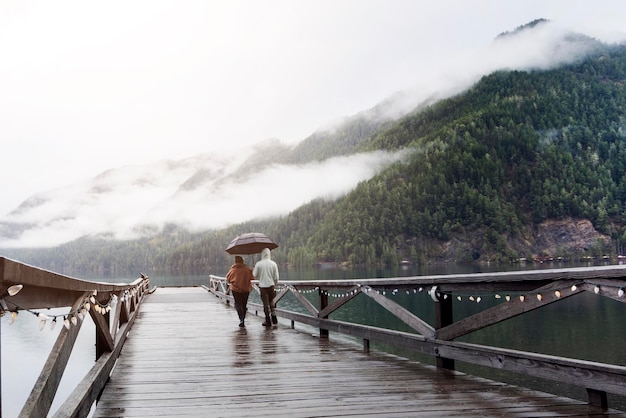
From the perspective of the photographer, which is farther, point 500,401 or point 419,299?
point 419,299

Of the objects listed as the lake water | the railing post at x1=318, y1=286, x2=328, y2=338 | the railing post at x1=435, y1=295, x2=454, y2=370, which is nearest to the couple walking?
the railing post at x1=318, y1=286, x2=328, y2=338

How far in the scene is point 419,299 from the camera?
52.6 metres

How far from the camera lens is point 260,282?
12047 millimetres

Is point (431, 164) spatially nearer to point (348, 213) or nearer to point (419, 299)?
point (348, 213)

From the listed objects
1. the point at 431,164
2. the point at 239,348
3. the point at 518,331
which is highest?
the point at 431,164

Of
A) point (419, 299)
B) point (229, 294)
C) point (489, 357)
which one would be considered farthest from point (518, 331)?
point (489, 357)

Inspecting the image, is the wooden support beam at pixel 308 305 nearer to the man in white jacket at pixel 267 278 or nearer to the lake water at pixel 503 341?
the man in white jacket at pixel 267 278

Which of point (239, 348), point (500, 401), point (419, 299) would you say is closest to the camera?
point (500, 401)

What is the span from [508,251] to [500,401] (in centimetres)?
17002

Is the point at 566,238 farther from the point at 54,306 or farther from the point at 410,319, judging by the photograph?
the point at 54,306

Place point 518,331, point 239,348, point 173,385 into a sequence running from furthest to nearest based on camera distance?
point 518,331 < point 239,348 < point 173,385

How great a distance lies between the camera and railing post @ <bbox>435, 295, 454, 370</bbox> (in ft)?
20.6

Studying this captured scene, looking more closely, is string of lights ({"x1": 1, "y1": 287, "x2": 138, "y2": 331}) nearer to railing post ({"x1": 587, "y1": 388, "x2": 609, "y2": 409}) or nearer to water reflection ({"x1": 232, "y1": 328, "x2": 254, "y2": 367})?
water reflection ({"x1": 232, "y1": 328, "x2": 254, "y2": 367})

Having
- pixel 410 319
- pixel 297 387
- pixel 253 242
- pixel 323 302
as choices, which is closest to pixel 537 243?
pixel 253 242
